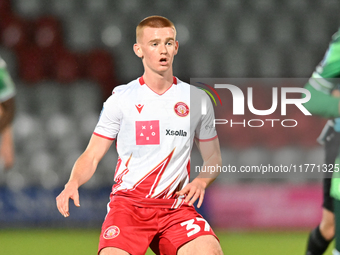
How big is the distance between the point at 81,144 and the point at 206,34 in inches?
53.4

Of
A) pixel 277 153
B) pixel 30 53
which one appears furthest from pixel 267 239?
pixel 30 53

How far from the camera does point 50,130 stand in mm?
3656

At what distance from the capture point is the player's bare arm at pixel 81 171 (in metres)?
1.71

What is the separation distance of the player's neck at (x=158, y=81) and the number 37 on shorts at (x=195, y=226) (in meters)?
0.61

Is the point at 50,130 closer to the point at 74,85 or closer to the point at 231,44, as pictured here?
the point at 74,85

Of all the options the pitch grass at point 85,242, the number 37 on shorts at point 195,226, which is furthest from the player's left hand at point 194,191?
the pitch grass at point 85,242

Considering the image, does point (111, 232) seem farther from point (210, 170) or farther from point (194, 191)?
point (210, 170)

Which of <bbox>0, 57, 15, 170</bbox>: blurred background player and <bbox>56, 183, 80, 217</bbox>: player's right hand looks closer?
<bbox>56, 183, 80, 217</bbox>: player's right hand

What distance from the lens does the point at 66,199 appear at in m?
1.71

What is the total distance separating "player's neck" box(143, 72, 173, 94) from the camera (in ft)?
6.75

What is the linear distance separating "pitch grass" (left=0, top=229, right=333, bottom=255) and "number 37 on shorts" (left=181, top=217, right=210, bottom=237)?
4.03ft

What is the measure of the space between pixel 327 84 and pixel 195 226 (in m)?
0.87

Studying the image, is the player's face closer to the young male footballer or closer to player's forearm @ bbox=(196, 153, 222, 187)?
the young male footballer

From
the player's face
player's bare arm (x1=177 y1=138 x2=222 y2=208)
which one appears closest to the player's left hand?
player's bare arm (x1=177 y1=138 x2=222 y2=208)
